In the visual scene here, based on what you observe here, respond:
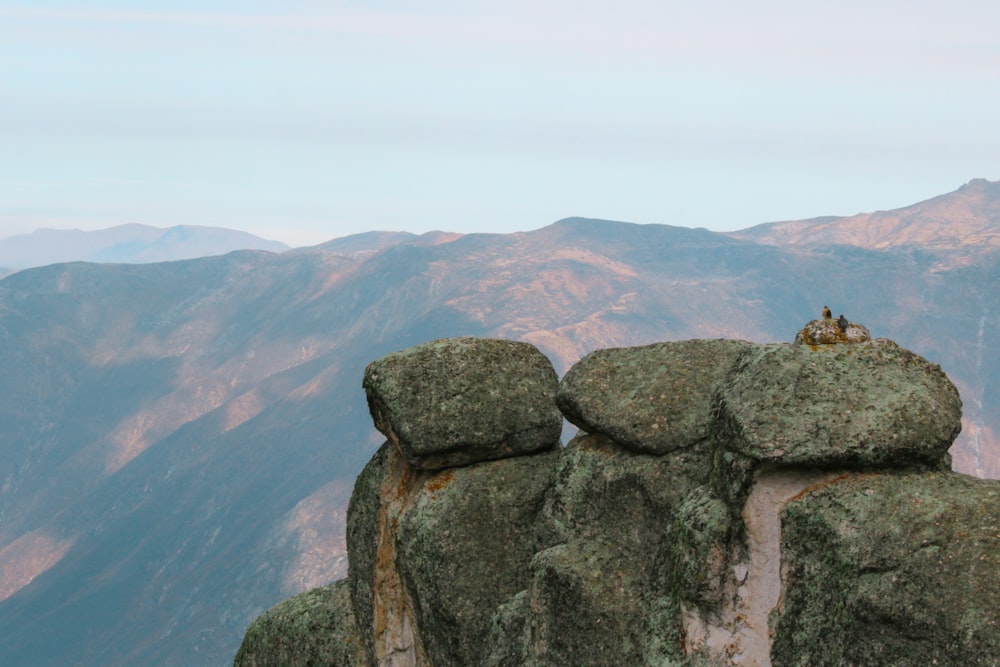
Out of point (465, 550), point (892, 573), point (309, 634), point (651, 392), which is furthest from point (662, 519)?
point (309, 634)

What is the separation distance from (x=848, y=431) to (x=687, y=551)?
13.2ft

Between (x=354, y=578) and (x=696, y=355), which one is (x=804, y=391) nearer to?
(x=696, y=355)

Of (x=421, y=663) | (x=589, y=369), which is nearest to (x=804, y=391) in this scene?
(x=589, y=369)

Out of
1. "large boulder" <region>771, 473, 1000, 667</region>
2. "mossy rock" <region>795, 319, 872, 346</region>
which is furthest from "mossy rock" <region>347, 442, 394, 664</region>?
"large boulder" <region>771, 473, 1000, 667</region>

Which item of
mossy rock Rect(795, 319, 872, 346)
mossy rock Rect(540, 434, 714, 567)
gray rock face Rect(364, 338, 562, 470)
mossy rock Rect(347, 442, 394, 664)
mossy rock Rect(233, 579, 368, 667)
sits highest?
mossy rock Rect(795, 319, 872, 346)

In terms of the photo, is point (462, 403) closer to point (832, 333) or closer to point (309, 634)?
point (309, 634)

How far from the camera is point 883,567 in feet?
57.8

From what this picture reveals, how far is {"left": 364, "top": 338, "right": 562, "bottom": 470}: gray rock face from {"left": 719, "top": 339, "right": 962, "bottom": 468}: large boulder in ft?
26.0

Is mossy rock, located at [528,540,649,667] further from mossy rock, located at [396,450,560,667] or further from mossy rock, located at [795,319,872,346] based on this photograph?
mossy rock, located at [795,319,872,346]

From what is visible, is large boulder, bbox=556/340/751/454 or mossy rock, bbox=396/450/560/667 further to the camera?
mossy rock, bbox=396/450/560/667

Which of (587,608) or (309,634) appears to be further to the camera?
(309,634)

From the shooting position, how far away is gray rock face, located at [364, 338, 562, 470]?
27.5 meters

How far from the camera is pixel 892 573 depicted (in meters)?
17.5

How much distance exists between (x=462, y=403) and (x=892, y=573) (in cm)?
1299
